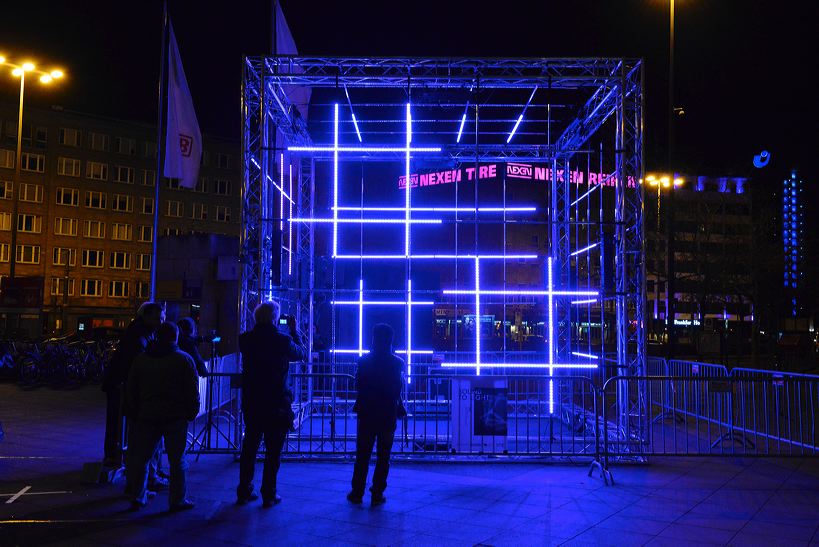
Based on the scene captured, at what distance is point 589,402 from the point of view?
51.8 ft

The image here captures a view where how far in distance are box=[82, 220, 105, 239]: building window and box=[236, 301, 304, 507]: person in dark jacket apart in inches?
2531

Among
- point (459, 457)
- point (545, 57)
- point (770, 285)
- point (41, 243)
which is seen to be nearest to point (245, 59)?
point (545, 57)

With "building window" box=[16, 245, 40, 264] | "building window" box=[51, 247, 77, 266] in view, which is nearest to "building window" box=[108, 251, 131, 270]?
"building window" box=[51, 247, 77, 266]

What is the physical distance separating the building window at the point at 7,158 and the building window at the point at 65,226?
19.6 ft

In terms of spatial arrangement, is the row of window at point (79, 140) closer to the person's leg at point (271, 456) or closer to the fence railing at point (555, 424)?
the fence railing at point (555, 424)

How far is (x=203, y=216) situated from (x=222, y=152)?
7.25m

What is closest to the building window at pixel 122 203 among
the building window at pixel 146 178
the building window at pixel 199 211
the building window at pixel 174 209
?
the building window at pixel 146 178

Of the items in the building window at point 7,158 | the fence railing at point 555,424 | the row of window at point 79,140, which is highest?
the row of window at point 79,140

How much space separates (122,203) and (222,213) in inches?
412

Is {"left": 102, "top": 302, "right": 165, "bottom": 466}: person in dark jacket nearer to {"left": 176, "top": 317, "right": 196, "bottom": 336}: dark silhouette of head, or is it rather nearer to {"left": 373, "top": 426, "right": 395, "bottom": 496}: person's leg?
{"left": 176, "top": 317, "right": 196, "bottom": 336}: dark silhouette of head

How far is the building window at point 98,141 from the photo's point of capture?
210 ft

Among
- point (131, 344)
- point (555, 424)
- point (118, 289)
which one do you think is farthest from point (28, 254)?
point (131, 344)

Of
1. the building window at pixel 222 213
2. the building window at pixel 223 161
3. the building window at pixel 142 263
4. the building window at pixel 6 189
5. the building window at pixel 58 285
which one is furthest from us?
the building window at pixel 222 213

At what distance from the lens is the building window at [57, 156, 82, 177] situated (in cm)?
6236
